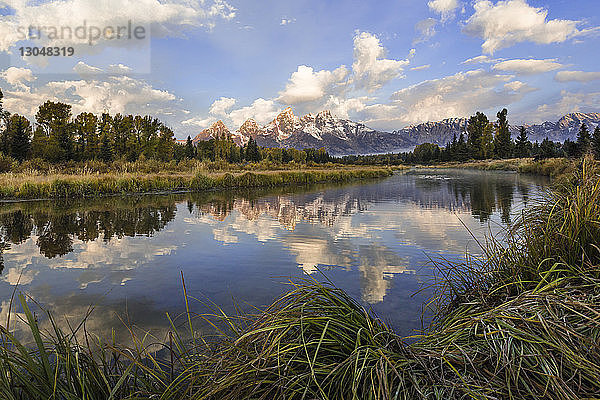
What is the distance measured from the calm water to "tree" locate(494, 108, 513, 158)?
66.9m

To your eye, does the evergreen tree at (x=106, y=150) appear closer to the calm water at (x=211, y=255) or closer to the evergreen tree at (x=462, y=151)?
the calm water at (x=211, y=255)

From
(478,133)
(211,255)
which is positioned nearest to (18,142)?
(211,255)

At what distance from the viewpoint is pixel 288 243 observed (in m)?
8.27

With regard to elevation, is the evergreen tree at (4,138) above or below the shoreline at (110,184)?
above

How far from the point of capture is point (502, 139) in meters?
69.4

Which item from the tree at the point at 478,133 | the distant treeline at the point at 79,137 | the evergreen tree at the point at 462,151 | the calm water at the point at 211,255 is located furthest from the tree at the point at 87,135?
the evergreen tree at the point at 462,151

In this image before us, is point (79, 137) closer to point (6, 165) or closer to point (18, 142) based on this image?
point (18, 142)


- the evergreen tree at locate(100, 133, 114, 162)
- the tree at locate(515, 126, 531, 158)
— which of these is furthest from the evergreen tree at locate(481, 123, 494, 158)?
the evergreen tree at locate(100, 133, 114, 162)

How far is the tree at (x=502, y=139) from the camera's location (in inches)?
2717

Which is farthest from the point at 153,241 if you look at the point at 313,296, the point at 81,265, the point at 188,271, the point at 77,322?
the point at 313,296

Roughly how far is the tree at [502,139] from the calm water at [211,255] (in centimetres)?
6692

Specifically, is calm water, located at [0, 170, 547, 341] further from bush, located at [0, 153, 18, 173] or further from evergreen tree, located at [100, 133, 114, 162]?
evergreen tree, located at [100, 133, 114, 162]

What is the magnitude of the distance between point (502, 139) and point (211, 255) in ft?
258

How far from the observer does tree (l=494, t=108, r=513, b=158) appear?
69.0 m
